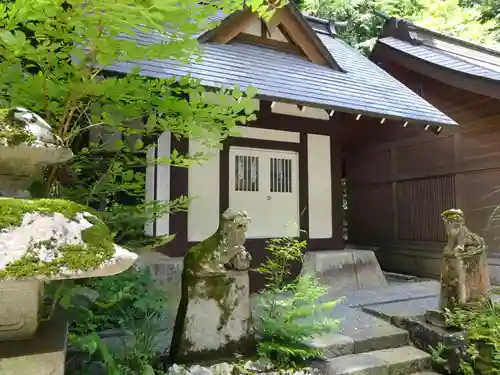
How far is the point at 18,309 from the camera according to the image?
195 cm

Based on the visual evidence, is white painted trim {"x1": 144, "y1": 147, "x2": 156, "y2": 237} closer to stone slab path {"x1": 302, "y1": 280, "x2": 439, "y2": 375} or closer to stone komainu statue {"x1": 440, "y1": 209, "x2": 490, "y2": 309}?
stone slab path {"x1": 302, "y1": 280, "x2": 439, "y2": 375}

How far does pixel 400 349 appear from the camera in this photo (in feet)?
15.8

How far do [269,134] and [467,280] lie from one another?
163 inches

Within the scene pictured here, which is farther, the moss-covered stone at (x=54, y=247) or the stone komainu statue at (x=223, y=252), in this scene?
the stone komainu statue at (x=223, y=252)

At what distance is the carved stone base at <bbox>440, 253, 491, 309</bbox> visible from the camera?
4840 millimetres

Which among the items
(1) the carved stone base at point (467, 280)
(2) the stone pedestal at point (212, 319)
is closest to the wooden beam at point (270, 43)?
(1) the carved stone base at point (467, 280)

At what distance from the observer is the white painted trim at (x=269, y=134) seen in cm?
725

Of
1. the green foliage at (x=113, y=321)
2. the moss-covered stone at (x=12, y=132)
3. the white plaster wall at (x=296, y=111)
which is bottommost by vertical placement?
the green foliage at (x=113, y=321)

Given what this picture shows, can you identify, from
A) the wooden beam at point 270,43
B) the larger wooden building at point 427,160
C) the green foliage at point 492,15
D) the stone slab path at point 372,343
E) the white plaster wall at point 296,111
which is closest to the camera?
the stone slab path at point 372,343

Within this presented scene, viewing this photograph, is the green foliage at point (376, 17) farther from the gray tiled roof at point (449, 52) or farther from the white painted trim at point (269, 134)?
the white painted trim at point (269, 134)

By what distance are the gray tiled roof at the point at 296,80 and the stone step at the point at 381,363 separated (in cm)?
404

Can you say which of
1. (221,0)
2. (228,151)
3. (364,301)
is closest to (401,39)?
(228,151)

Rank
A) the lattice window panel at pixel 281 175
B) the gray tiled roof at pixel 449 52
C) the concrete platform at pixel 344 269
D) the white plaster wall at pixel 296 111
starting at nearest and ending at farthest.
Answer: the concrete platform at pixel 344 269
the lattice window panel at pixel 281 175
the white plaster wall at pixel 296 111
the gray tiled roof at pixel 449 52

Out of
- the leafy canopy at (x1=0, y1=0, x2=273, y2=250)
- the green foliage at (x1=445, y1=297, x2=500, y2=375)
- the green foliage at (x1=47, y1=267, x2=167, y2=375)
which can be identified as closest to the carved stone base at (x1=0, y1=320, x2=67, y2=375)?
the green foliage at (x1=47, y1=267, x2=167, y2=375)
